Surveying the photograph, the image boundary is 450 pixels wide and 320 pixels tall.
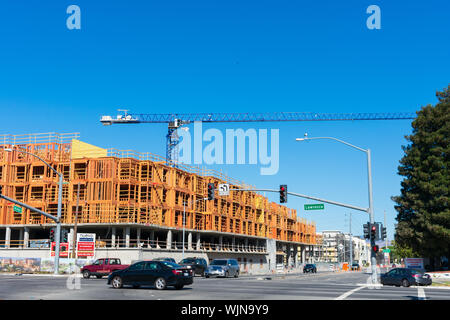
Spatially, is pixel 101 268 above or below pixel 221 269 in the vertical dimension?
above

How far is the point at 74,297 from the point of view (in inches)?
777

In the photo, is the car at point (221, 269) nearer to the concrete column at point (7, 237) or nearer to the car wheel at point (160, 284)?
the car wheel at point (160, 284)

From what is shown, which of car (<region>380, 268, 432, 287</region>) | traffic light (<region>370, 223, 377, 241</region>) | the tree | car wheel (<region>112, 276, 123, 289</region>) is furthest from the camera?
the tree

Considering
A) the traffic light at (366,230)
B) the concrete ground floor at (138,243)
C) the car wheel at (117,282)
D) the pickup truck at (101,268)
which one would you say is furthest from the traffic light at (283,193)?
the concrete ground floor at (138,243)

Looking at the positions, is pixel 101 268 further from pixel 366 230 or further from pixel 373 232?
A: pixel 373 232

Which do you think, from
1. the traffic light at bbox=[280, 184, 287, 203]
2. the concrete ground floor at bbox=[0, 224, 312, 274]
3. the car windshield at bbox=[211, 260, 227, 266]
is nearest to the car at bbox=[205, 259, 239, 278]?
the car windshield at bbox=[211, 260, 227, 266]

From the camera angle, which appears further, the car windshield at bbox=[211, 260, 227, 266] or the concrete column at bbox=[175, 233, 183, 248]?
the concrete column at bbox=[175, 233, 183, 248]

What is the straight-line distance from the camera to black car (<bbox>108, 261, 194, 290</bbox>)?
79.2 feet

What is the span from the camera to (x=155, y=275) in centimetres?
2423

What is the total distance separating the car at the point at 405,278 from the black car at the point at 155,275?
Answer: 16.5 meters

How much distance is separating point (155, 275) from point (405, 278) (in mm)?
18561

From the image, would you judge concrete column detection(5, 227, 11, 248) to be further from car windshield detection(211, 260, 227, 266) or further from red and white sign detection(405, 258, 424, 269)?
red and white sign detection(405, 258, 424, 269)

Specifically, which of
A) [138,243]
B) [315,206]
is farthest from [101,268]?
[138,243]

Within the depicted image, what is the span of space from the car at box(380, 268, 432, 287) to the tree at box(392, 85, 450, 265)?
54.4 feet
